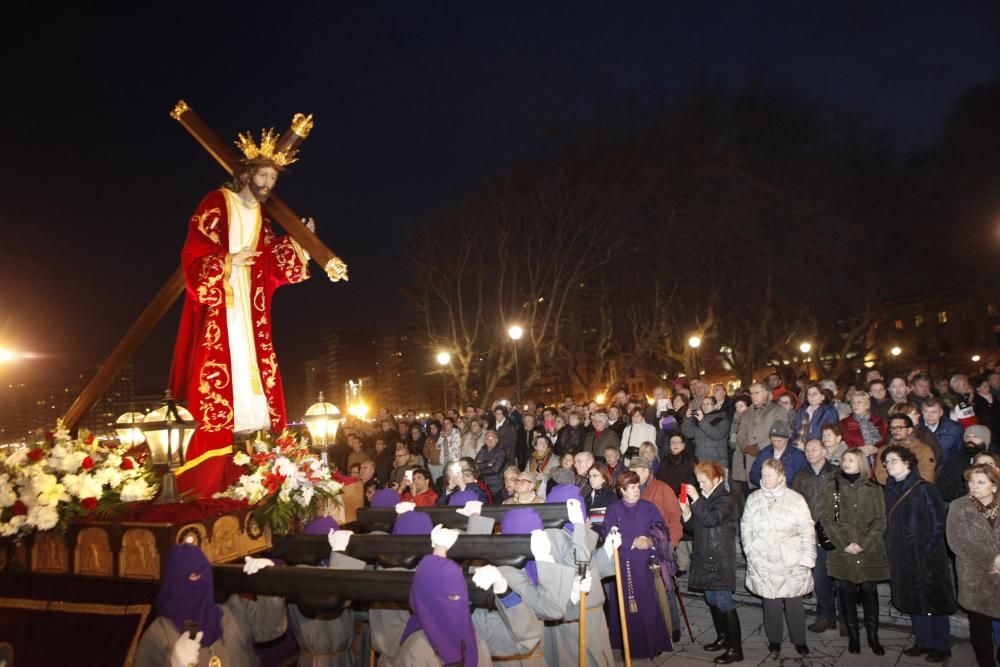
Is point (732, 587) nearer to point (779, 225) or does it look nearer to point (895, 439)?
point (895, 439)

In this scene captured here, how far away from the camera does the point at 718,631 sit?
6859mm

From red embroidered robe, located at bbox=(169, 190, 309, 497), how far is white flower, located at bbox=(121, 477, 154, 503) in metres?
0.50

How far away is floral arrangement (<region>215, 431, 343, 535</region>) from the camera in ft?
18.9

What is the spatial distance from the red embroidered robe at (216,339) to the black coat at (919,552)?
6.63 metres

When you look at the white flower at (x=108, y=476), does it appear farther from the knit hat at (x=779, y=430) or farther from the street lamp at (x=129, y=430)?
the knit hat at (x=779, y=430)

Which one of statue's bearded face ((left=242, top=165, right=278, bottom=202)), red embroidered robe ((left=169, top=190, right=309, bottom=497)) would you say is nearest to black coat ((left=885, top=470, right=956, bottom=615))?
red embroidered robe ((left=169, top=190, right=309, bottom=497))

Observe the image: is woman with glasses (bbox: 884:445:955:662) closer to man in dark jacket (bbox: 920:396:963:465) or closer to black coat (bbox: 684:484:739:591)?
black coat (bbox: 684:484:739:591)

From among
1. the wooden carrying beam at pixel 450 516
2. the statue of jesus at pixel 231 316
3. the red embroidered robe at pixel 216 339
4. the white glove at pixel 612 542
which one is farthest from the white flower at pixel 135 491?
the white glove at pixel 612 542

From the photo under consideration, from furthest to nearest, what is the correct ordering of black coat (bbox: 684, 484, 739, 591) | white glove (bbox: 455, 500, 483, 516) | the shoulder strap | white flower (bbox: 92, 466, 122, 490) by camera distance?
black coat (bbox: 684, 484, 739, 591)
white glove (bbox: 455, 500, 483, 516)
the shoulder strap
white flower (bbox: 92, 466, 122, 490)

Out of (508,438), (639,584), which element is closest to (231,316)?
(639,584)

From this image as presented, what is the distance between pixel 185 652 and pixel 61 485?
2.09m

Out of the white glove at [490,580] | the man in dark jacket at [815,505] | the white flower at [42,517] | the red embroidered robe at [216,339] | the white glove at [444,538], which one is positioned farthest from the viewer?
the man in dark jacket at [815,505]

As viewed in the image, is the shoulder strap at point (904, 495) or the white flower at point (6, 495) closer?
the white flower at point (6, 495)

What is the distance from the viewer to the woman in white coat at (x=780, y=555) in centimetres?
639
